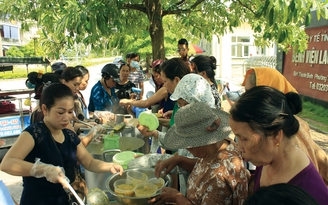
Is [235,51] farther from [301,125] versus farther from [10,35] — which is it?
[10,35]

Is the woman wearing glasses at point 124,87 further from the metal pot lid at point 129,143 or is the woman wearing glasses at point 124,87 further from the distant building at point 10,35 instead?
the distant building at point 10,35

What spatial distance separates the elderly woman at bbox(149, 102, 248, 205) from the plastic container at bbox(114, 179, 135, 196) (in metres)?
0.16

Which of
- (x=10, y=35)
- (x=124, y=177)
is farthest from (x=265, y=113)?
(x=10, y=35)

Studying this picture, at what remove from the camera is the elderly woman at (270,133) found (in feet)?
3.81

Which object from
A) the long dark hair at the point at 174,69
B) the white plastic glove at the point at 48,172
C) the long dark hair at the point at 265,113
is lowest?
the white plastic glove at the point at 48,172

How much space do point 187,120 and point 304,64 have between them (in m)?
8.75

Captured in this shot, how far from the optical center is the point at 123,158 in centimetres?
201

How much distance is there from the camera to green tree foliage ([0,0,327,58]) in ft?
9.25

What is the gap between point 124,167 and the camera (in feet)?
6.44

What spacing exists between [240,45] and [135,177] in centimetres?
1931

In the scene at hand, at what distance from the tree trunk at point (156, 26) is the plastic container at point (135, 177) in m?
3.07

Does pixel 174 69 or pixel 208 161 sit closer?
pixel 208 161

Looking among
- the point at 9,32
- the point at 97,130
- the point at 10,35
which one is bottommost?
the point at 97,130

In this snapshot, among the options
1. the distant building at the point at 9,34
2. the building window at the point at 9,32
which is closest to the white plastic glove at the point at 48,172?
the distant building at the point at 9,34
